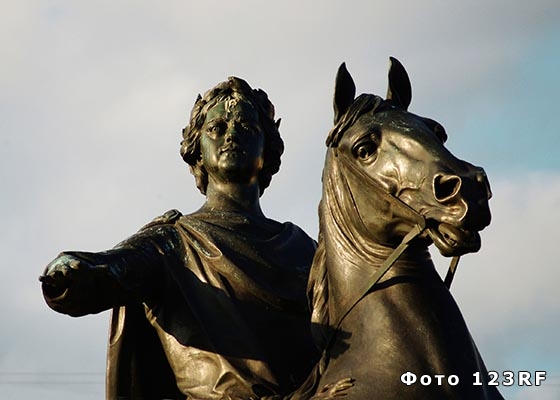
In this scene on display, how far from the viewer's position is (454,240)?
8039 mm

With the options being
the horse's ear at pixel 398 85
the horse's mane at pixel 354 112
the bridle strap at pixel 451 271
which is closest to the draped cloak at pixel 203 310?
the bridle strap at pixel 451 271

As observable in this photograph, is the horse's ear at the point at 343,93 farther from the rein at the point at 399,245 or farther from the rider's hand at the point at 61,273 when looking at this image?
the rider's hand at the point at 61,273

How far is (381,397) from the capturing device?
820 centimetres

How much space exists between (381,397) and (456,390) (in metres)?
0.39

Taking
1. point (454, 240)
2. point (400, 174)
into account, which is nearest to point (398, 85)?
point (400, 174)

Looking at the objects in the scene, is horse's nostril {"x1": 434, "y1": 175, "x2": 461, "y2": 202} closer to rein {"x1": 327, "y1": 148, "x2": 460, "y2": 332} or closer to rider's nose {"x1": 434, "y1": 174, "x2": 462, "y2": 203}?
rider's nose {"x1": 434, "y1": 174, "x2": 462, "y2": 203}

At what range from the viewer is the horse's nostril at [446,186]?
8.06 m

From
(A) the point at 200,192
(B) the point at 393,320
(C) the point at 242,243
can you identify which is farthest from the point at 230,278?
(B) the point at 393,320

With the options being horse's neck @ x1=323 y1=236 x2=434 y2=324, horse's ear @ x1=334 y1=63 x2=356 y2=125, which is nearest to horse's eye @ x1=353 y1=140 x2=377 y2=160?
horse's ear @ x1=334 y1=63 x2=356 y2=125

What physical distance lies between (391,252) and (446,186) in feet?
1.81

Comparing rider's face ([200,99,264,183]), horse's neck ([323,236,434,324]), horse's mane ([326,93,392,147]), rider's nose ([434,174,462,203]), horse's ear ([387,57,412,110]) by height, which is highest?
rider's face ([200,99,264,183])

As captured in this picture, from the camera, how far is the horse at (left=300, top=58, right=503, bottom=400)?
8.12 metres

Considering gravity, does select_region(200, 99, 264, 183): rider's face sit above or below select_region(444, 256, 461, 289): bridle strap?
above

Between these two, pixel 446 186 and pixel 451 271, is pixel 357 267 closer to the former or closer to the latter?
pixel 451 271
